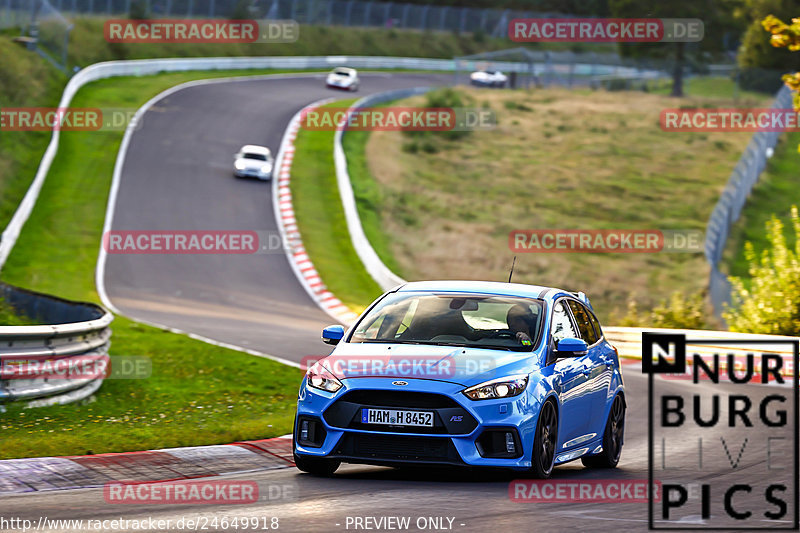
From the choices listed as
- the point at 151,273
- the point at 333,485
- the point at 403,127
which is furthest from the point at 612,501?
the point at 403,127

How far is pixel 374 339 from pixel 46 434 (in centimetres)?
349

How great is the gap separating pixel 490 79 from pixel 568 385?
67.6 meters

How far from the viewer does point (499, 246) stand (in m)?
41.7

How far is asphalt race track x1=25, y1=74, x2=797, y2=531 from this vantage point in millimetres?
8023

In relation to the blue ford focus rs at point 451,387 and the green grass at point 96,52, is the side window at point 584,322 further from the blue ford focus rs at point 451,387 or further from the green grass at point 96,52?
the green grass at point 96,52

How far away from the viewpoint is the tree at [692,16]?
82000 millimetres

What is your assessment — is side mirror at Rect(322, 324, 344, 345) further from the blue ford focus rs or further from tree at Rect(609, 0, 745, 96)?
tree at Rect(609, 0, 745, 96)

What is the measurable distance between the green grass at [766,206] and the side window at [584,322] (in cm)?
2936

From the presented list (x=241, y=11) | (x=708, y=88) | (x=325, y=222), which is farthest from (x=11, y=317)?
(x=708, y=88)

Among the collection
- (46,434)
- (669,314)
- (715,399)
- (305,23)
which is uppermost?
(46,434)

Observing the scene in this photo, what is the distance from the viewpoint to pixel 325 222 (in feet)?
130

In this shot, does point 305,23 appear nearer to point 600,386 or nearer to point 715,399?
point 715,399

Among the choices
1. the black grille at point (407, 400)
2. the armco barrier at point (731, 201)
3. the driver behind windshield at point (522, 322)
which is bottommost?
the armco barrier at point (731, 201)

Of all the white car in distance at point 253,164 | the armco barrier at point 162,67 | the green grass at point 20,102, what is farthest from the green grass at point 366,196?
the green grass at point 20,102
